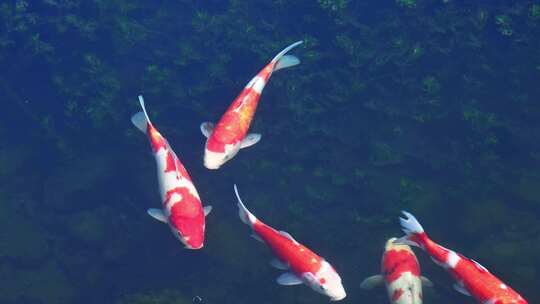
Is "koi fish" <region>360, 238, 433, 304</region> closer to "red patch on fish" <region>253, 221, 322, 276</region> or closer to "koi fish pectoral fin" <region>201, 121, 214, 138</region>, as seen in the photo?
"red patch on fish" <region>253, 221, 322, 276</region>

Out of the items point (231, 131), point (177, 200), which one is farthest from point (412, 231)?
point (177, 200)

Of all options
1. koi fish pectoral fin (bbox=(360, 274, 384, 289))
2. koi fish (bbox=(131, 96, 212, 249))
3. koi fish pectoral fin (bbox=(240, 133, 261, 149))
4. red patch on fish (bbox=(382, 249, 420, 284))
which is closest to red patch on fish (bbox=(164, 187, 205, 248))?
koi fish (bbox=(131, 96, 212, 249))

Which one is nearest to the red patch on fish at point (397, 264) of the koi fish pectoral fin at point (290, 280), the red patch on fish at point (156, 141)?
the koi fish pectoral fin at point (290, 280)

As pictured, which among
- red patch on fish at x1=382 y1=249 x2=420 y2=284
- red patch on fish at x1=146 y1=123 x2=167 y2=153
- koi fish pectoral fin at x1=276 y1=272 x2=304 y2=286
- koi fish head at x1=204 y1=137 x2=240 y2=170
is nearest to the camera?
red patch on fish at x1=382 y1=249 x2=420 y2=284

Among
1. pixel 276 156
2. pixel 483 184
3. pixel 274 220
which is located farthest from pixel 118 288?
pixel 483 184

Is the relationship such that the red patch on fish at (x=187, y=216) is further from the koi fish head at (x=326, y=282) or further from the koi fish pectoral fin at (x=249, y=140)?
the koi fish head at (x=326, y=282)

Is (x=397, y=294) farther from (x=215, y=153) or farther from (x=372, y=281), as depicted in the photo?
(x=215, y=153)

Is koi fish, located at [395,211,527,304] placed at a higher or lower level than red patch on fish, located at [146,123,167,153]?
lower
